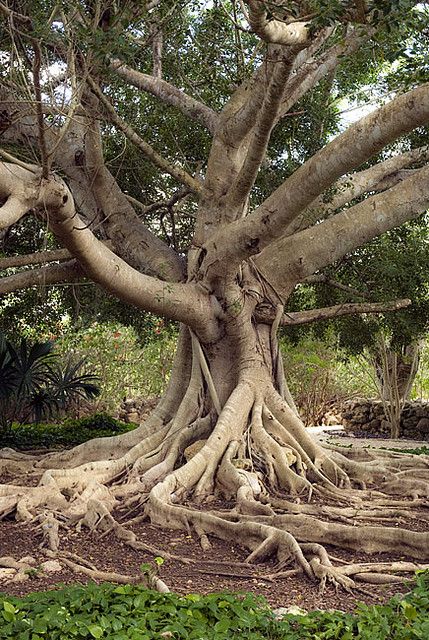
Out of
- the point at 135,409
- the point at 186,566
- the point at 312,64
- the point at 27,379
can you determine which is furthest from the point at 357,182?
the point at 135,409

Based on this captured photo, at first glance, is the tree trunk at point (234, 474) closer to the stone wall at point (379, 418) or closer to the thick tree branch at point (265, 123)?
the thick tree branch at point (265, 123)

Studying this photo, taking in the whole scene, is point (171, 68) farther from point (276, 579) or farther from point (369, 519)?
point (276, 579)

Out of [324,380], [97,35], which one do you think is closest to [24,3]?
[97,35]

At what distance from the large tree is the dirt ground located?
0.13m

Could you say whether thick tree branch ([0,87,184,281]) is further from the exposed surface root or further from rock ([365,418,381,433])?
rock ([365,418,381,433])

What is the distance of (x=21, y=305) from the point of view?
11.7m

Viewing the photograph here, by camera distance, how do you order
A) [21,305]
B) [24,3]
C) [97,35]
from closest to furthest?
[97,35] → [24,3] → [21,305]

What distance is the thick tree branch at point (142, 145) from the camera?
24.7 ft

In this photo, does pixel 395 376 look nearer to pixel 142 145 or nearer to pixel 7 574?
pixel 142 145

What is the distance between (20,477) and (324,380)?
42.4ft

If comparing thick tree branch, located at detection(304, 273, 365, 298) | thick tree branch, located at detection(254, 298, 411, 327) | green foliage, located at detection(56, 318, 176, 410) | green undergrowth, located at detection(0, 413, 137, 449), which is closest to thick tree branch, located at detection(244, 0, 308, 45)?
thick tree branch, located at detection(254, 298, 411, 327)

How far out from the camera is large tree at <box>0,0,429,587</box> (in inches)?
228

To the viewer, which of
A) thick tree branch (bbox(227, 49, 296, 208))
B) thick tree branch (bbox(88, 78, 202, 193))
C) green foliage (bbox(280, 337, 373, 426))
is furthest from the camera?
green foliage (bbox(280, 337, 373, 426))

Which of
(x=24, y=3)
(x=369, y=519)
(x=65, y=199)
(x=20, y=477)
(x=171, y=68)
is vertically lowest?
(x=369, y=519)
